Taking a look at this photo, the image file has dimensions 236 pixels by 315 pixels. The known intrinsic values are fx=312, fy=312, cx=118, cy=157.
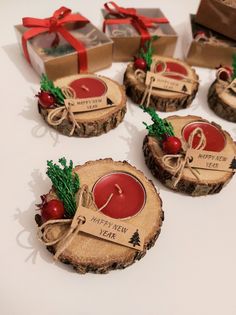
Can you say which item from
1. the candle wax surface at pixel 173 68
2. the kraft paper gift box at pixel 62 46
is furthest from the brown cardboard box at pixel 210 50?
the kraft paper gift box at pixel 62 46

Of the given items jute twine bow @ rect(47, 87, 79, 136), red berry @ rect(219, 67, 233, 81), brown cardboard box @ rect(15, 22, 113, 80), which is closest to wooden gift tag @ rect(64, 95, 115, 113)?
jute twine bow @ rect(47, 87, 79, 136)

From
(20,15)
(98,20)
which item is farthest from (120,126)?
(20,15)

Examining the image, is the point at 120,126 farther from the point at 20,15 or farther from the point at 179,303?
the point at 20,15

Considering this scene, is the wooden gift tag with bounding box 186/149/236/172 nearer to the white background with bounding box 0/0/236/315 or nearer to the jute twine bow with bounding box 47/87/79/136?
the white background with bounding box 0/0/236/315

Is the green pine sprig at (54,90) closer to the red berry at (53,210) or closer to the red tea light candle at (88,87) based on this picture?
the red tea light candle at (88,87)

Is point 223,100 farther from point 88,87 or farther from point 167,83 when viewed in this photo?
point 88,87

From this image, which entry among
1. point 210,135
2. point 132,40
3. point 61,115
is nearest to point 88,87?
point 61,115
